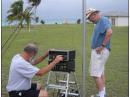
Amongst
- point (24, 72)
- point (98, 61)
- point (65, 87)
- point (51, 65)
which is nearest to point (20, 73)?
point (24, 72)

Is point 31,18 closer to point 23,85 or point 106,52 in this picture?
point 106,52

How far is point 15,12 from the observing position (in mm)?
7934

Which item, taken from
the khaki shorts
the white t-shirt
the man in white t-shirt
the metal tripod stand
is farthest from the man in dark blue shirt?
the white t-shirt

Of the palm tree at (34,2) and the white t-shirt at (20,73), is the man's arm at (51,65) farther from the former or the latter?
the palm tree at (34,2)

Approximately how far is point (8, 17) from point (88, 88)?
196cm

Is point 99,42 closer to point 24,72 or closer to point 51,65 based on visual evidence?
point 51,65

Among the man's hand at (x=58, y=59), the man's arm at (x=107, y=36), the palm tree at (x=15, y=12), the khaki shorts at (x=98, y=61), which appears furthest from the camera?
the palm tree at (x=15, y=12)

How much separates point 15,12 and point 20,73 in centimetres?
251

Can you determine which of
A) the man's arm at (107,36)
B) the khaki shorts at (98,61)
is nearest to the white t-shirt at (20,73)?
the khaki shorts at (98,61)

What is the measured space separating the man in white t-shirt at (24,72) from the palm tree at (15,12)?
1.94m

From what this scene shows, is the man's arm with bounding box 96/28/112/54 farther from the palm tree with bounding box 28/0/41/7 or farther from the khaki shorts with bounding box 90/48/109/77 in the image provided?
the palm tree with bounding box 28/0/41/7

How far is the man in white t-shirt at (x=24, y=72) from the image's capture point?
18.4ft

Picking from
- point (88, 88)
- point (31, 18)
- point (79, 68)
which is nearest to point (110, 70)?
point (79, 68)

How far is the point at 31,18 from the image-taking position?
7.85 metres
